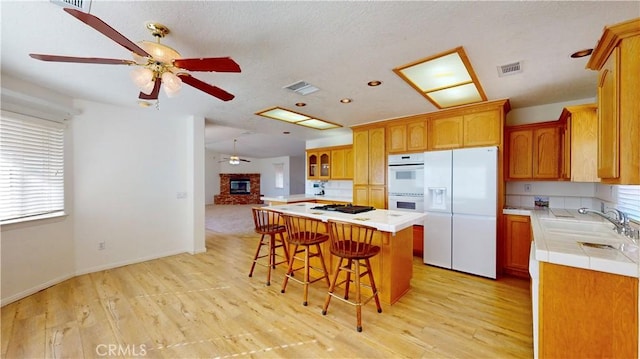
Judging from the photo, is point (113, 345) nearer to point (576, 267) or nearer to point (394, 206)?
point (576, 267)

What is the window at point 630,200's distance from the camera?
2082 mm

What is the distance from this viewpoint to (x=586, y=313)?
1399 mm

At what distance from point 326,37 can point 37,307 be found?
374 cm

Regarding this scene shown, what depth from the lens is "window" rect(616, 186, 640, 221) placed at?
208cm

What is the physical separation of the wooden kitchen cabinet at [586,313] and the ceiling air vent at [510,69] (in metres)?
1.81

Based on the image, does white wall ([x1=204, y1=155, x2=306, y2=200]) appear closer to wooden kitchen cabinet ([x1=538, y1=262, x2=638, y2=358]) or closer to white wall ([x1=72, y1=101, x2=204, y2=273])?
white wall ([x1=72, y1=101, x2=204, y2=273])

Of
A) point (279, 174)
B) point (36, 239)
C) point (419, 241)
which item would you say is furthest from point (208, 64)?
point (279, 174)

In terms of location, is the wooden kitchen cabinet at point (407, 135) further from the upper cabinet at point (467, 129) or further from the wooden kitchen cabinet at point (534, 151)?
the wooden kitchen cabinet at point (534, 151)

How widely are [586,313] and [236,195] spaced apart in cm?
1264

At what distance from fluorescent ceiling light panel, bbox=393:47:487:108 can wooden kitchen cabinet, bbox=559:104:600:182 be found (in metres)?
0.90

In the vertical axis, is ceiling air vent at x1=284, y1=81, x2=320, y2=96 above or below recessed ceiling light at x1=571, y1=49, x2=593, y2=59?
above

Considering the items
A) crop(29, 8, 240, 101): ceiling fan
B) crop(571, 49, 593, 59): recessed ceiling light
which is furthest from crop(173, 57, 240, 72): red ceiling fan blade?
crop(571, 49, 593, 59): recessed ceiling light

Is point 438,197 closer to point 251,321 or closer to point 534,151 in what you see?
point 534,151

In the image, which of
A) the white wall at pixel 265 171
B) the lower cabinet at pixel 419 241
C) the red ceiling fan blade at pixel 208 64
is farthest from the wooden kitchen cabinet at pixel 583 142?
the white wall at pixel 265 171
